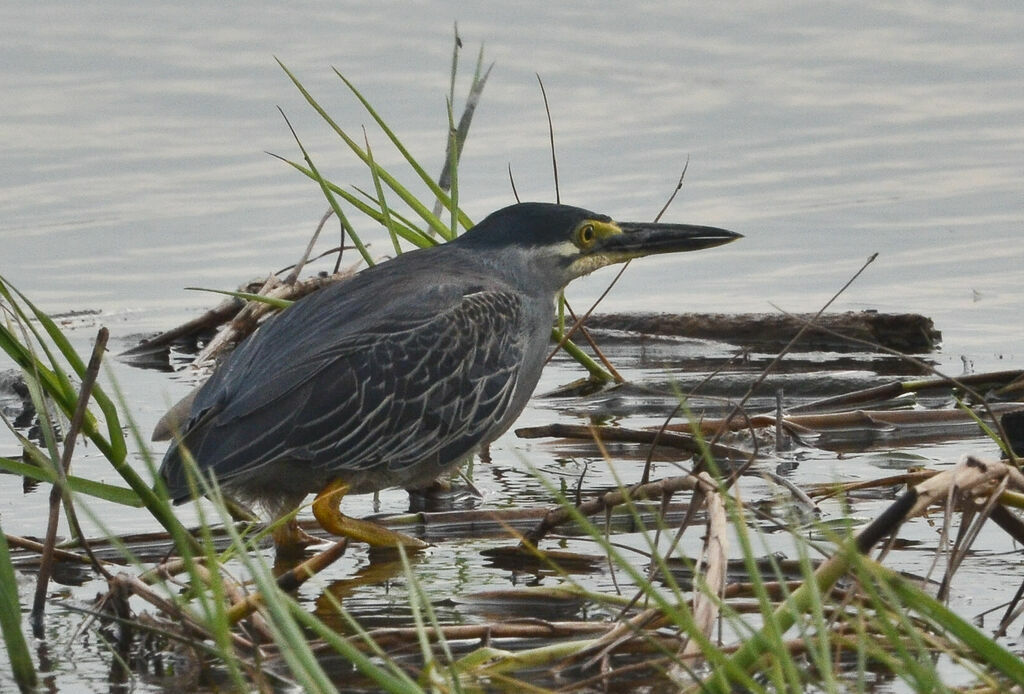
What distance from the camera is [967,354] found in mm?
7055

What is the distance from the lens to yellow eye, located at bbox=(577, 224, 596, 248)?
5883mm

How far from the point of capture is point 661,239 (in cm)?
597

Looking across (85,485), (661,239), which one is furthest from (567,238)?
(85,485)

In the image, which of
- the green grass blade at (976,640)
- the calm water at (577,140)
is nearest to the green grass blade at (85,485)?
the green grass blade at (976,640)

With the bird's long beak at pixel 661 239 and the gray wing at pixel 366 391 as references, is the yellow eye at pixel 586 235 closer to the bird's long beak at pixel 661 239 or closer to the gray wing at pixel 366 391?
the bird's long beak at pixel 661 239

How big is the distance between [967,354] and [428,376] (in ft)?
8.70

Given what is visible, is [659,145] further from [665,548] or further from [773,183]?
[665,548]

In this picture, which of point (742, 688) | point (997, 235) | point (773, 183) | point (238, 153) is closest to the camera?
point (742, 688)

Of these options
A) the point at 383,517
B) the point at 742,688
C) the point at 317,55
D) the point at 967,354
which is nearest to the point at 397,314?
the point at 383,517

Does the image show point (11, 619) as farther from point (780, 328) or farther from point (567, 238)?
Result: point (780, 328)

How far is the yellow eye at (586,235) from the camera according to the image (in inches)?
232

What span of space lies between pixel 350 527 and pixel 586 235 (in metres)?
1.42

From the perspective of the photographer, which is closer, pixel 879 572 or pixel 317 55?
pixel 879 572

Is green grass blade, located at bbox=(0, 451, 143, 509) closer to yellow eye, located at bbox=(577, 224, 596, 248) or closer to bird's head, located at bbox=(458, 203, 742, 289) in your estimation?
bird's head, located at bbox=(458, 203, 742, 289)
